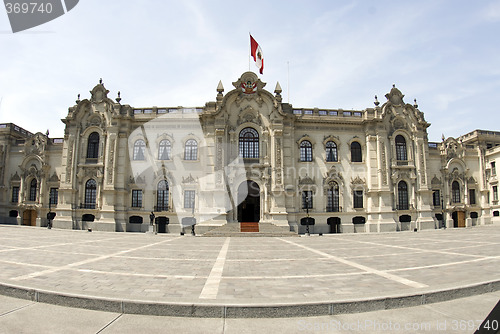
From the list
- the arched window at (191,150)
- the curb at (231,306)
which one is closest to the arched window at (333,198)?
the arched window at (191,150)

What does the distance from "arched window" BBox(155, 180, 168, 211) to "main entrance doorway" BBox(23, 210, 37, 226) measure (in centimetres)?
1590

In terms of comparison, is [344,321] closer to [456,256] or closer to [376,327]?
[376,327]

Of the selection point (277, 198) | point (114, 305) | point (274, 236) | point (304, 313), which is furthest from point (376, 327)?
point (277, 198)

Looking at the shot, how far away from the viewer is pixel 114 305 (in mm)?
5918

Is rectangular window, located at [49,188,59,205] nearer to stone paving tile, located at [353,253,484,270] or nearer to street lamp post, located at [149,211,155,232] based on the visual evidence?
street lamp post, located at [149,211,155,232]

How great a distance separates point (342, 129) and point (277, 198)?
446 inches

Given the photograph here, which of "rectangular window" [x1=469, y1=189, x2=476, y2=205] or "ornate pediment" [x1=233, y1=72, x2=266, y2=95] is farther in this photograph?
"rectangular window" [x1=469, y1=189, x2=476, y2=205]

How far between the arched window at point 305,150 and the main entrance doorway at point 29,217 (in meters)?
32.1

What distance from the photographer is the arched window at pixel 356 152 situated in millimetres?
34750

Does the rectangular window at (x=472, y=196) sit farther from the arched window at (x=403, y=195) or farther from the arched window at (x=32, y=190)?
the arched window at (x=32, y=190)

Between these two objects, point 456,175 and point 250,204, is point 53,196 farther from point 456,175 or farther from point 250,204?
point 456,175

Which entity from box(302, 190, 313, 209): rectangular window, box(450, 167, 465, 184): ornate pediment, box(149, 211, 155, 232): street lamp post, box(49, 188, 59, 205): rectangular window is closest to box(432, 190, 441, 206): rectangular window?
box(450, 167, 465, 184): ornate pediment

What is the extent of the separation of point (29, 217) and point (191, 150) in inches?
841

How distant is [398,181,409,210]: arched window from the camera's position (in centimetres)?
3388
